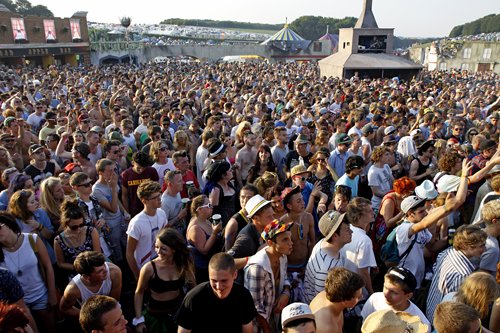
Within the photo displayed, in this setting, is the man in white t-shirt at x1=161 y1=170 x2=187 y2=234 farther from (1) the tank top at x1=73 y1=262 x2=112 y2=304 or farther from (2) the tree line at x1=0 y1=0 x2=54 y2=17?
(2) the tree line at x1=0 y1=0 x2=54 y2=17

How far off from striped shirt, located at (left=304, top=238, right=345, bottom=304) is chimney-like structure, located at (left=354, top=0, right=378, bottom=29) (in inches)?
1115

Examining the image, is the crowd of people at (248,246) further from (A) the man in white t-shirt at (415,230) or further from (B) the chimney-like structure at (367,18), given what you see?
(B) the chimney-like structure at (367,18)

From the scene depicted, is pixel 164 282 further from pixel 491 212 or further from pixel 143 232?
pixel 491 212

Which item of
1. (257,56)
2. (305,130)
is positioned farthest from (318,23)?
(305,130)

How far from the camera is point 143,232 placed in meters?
3.87

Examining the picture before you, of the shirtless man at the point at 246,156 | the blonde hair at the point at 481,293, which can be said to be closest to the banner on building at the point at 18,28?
the shirtless man at the point at 246,156

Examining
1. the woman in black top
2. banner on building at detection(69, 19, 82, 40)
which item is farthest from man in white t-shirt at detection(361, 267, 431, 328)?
banner on building at detection(69, 19, 82, 40)

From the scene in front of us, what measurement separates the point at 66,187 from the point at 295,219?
2.76 meters

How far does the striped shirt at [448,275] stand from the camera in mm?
3158

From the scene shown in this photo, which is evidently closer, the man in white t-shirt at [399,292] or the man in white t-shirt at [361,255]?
the man in white t-shirt at [399,292]

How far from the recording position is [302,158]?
618cm

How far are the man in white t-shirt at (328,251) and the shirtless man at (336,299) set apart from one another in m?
0.53

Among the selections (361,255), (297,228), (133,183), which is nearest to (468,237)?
(361,255)

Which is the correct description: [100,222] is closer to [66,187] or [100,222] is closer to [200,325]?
[66,187]
